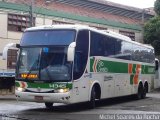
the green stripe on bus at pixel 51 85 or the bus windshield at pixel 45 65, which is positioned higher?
the bus windshield at pixel 45 65

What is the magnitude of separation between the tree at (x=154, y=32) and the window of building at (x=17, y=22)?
1259 centimetres

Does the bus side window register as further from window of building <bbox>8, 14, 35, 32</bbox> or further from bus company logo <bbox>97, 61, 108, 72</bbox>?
window of building <bbox>8, 14, 35, 32</bbox>

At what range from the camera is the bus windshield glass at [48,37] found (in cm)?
1614

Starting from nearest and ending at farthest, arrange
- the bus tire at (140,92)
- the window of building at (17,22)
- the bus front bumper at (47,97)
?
the bus front bumper at (47,97) < the bus tire at (140,92) < the window of building at (17,22)

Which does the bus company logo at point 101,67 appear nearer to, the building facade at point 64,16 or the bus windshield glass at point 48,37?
the bus windshield glass at point 48,37

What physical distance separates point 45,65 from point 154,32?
27.0 m

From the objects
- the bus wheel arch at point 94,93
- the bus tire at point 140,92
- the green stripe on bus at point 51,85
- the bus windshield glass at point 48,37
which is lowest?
the bus tire at point 140,92

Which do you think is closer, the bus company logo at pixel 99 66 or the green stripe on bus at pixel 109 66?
the green stripe on bus at pixel 109 66

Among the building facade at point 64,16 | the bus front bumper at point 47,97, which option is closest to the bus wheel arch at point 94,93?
the bus front bumper at point 47,97

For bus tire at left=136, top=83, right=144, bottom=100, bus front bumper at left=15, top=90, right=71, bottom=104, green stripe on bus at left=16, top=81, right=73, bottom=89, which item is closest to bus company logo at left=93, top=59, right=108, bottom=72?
green stripe on bus at left=16, top=81, right=73, bottom=89

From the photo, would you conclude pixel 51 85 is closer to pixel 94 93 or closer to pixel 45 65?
pixel 45 65

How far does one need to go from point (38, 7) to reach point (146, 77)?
1408 centimetres

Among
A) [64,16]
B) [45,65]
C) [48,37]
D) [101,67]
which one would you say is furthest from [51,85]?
[64,16]

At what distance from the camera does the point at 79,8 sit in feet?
138
